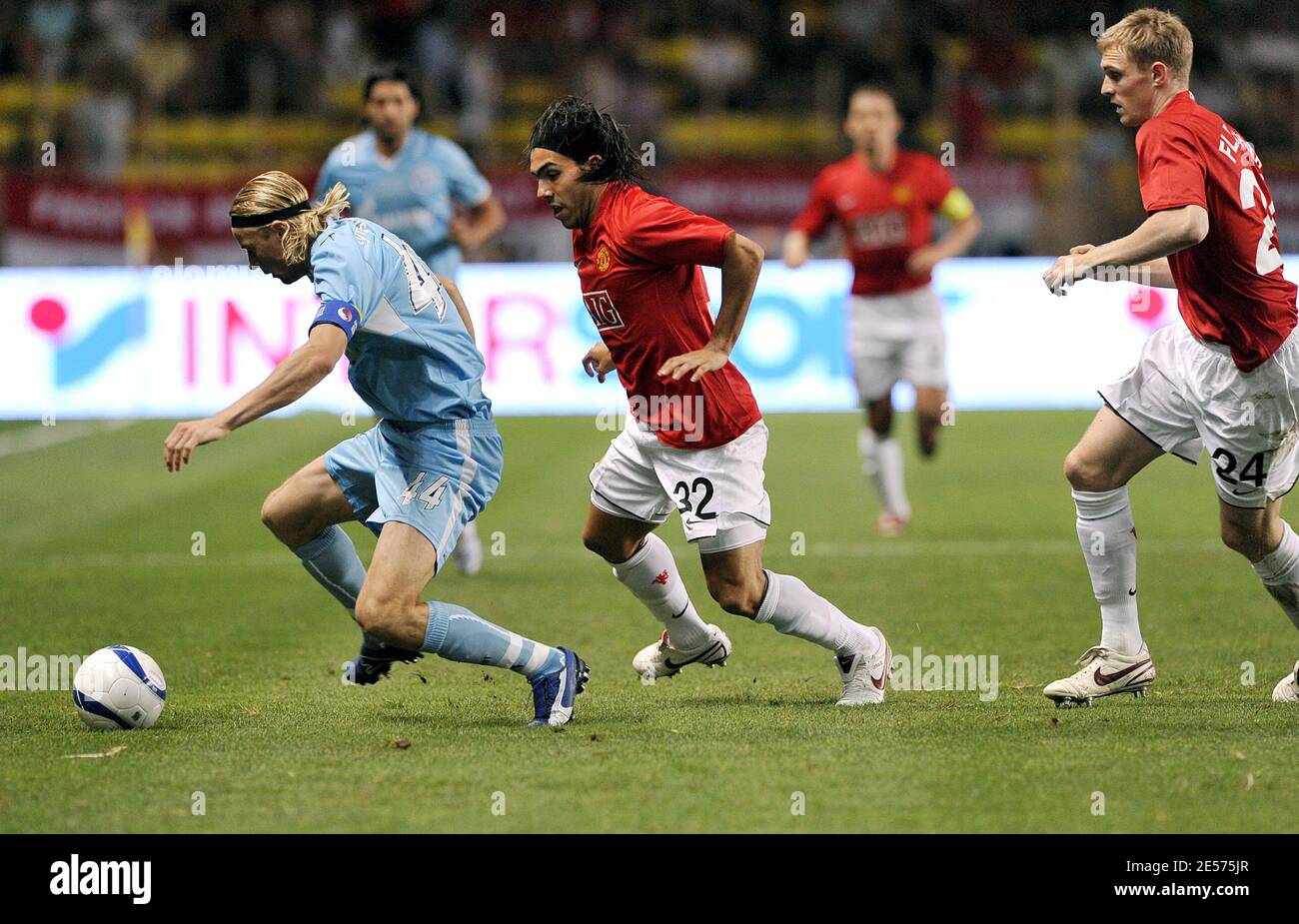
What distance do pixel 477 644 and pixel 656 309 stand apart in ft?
4.01

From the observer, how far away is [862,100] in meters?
10.9

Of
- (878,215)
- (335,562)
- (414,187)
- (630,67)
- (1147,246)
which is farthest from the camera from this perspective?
(630,67)

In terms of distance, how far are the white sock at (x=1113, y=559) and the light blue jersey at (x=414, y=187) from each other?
4.57m

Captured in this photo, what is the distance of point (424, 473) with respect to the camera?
5605 mm

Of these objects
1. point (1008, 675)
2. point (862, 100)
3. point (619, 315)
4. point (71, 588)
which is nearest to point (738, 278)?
point (619, 315)

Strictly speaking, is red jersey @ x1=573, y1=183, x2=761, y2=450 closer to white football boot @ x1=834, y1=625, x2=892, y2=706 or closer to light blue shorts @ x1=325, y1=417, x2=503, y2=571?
light blue shorts @ x1=325, y1=417, x2=503, y2=571

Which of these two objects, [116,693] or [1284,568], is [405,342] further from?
[1284,568]

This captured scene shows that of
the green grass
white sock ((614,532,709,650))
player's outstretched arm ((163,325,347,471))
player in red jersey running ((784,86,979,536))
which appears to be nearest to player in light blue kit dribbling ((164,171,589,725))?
player's outstretched arm ((163,325,347,471))

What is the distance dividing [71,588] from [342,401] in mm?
8267

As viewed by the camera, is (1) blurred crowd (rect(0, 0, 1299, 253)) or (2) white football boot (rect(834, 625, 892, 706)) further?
(1) blurred crowd (rect(0, 0, 1299, 253))

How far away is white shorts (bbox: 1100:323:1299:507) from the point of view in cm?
553

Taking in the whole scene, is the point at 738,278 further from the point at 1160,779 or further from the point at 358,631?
the point at 358,631

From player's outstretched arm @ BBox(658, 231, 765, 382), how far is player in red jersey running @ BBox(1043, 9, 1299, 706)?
35.5 inches

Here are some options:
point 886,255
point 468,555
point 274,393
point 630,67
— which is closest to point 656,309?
point 274,393
